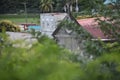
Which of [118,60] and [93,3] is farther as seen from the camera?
[93,3]

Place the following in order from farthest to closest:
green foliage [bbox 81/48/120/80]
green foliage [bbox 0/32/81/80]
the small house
Result: 1. the small house
2. green foliage [bbox 81/48/120/80]
3. green foliage [bbox 0/32/81/80]

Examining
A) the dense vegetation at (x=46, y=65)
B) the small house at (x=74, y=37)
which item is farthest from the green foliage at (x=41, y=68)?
the small house at (x=74, y=37)

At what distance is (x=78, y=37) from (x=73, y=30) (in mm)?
323

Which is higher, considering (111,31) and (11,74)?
(11,74)

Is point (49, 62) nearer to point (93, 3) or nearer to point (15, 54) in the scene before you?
point (15, 54)

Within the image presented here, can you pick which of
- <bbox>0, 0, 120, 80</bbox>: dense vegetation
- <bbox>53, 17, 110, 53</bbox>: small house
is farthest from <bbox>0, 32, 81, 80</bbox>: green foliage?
<bbox>53, 17, 110, 53</bbox>: small house

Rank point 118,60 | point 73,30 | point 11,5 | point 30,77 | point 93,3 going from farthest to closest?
point 11,5, point 93,3, point 73,30, point 118,60, point 30,77

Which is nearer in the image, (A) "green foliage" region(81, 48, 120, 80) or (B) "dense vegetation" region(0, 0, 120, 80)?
(B) "dense vegetation" region(0, 0, 120, 80)

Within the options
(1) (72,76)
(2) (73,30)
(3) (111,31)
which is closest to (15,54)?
(1) (72,76)

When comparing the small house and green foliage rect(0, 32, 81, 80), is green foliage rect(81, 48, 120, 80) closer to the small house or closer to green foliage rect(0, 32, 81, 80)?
green foliage rect(0, 32, 81, 80)

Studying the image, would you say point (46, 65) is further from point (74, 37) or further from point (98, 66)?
point (74, 37)

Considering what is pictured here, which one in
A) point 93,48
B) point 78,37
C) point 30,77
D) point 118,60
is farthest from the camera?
point 78,37

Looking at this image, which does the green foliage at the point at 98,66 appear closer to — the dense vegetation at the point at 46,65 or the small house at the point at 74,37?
the dense vegetation at the point at 46,65

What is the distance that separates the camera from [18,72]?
77cm
